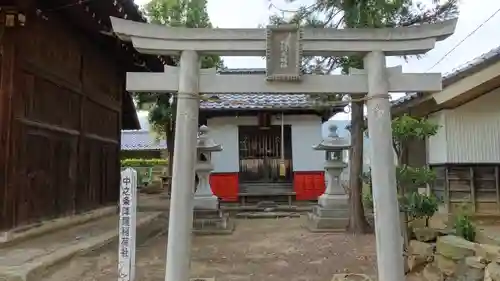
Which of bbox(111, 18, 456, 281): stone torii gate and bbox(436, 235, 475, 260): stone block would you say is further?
bbox(436, 235, 475, 260): stone block

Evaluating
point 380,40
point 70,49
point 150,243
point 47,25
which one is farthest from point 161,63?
point 380,40

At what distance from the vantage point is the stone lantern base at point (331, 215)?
11273 millimetres

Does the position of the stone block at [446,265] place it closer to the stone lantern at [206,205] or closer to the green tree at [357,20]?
the green tree at [357,20]

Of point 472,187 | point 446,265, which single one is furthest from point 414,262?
point 472,187

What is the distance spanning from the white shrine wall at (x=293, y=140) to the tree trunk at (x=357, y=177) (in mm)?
6188

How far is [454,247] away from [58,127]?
730 cm

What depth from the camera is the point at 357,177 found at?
34.2ft

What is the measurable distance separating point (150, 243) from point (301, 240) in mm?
3260

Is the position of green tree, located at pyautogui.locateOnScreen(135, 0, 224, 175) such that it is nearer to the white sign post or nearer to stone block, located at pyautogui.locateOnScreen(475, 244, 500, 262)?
the white sign post

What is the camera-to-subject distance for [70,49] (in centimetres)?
955

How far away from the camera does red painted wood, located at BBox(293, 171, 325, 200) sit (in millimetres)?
16562

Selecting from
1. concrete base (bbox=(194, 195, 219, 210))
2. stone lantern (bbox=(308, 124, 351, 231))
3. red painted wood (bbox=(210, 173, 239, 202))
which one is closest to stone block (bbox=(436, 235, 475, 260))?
stone lantern (bbox=(308, 124, 351, 231))

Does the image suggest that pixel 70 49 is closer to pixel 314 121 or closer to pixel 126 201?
pixel 126 201

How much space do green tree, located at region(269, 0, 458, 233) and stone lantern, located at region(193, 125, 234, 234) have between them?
129 inches
